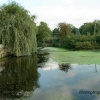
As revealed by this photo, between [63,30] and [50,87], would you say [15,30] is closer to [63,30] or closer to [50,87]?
[50,87]

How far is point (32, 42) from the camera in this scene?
29.8m

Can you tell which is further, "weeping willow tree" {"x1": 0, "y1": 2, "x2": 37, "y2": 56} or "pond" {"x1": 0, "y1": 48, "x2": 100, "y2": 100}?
"weeping willow tree" {"x1": 0, "y1": 2, "x2": 37, "y2": 56}

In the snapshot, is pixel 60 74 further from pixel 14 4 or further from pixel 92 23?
pixel 92 23

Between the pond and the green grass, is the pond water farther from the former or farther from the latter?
the green grass

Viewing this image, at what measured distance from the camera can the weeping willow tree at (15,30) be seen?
2712 cm

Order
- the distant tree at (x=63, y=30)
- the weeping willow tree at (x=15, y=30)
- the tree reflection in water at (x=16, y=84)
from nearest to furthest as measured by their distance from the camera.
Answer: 1. the tree reflection in water at (x=16, y=84)
2. the weeping willow tree at (x=15, y=30)
3. the distant tree at (x=63, y=30)

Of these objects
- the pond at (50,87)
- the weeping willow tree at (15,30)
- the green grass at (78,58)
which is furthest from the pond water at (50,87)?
the weeping willow tree at (15,30)

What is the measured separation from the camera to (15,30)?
27297 millimetres

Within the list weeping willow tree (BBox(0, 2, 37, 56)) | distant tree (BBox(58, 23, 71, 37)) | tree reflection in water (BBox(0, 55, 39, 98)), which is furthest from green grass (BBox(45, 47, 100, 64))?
distant tree (BBox(58, 23, 71, 37))

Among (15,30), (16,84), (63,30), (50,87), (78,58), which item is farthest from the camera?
(63,30)

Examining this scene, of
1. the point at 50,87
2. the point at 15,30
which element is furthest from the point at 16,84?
the point at 15,30

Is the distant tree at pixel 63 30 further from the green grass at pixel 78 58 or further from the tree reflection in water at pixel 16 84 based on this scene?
the tree reflection in water at pixel 16 84

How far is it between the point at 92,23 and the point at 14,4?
4766cm

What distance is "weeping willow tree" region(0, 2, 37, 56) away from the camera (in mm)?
27125
